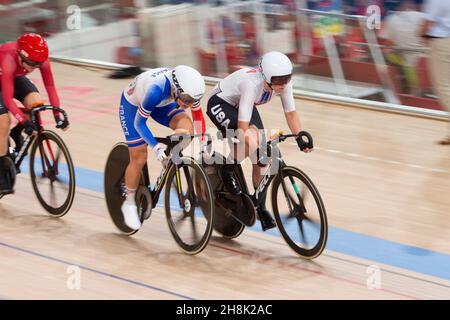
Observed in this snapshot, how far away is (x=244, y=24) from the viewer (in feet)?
29.6

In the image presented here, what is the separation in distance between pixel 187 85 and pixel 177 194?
670mm

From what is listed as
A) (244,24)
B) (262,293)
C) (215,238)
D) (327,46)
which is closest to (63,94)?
(244,24)

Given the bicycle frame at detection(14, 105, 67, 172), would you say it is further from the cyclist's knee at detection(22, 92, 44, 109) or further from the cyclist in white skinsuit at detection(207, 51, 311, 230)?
the cyclist in white skinsuit at detection(207, 51, 311, 230)

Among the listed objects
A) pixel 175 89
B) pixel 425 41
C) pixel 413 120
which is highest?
pixel 175 89

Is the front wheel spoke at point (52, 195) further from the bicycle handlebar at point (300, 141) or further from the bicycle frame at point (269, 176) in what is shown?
the bicycle handlebar at point (300, 141)

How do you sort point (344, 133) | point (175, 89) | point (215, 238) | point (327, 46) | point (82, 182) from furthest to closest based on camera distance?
point (327, 46) → point (344, 133) → point (82, 182) → point (215, 238) → point (175, 89)

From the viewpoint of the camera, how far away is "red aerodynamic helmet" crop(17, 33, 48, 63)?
541cm

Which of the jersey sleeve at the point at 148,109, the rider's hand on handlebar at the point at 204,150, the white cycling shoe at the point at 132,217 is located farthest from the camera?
the white cycling shoe at the point at 132,217

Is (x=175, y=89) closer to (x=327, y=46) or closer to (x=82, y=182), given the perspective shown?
(x=82, y=182)

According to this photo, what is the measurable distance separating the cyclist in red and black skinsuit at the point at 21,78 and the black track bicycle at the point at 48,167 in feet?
0.33

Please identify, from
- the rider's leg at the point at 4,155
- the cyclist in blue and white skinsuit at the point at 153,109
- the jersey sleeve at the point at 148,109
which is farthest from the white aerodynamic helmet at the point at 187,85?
the rider's leg at the point at 4,155

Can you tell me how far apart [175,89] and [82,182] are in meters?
1.95

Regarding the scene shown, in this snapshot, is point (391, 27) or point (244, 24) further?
point (244, 24)

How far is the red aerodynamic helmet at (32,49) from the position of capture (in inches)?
213
